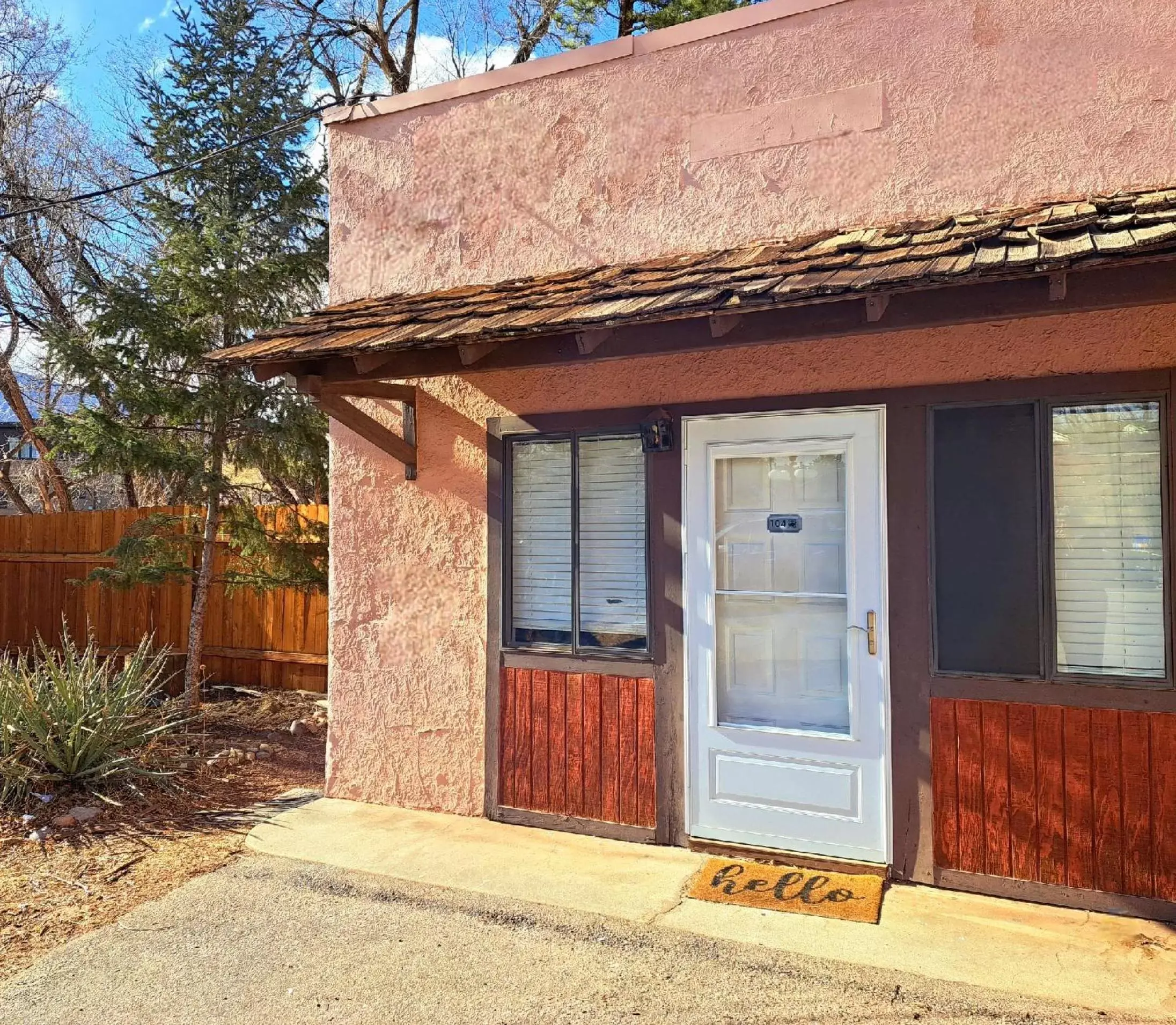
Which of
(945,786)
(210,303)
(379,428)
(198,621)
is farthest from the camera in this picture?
(198,621)

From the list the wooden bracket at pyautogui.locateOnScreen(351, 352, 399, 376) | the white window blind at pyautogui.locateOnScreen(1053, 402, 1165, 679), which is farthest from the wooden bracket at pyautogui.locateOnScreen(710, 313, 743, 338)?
the wooden bracket at pyautogui.locateOnScreen(351, 352, 399, 376)

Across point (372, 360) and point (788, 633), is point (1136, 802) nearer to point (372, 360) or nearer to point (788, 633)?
point (788, 633)

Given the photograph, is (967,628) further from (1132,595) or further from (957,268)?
(957,268)

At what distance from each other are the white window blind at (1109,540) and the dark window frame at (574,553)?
1960 mm

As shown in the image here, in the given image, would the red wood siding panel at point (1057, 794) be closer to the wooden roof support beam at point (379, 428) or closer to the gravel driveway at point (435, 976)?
the gravel driveway at point (435, 976)

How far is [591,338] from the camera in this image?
4270 mm

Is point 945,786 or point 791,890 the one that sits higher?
point 945,786

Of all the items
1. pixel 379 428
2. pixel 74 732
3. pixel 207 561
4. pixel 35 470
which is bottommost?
pixel 74 732

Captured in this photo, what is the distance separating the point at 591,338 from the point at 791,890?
2684mm

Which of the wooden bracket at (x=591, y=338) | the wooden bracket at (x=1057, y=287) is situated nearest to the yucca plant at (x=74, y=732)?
the wooden bracket at (x=591, y=338)

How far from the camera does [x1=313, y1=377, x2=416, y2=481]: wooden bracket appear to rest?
16.8ft

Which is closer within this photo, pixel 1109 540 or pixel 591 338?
pixel 1109 540

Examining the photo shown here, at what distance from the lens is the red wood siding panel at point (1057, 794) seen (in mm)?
3936

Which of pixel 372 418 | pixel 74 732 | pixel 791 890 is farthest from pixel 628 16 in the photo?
pixel 791 890
